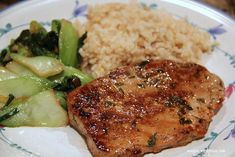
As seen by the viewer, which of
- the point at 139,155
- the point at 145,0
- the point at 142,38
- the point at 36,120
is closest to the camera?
the point at 139,155

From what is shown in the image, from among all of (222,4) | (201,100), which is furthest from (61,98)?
(222,4)

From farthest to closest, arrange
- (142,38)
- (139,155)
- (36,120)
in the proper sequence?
(142,38), (36,120), (139,155)

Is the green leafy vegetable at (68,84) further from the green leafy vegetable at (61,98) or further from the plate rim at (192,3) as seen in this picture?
the plate rim at (192,3)

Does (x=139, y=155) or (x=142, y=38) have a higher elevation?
(x=142, y=38)

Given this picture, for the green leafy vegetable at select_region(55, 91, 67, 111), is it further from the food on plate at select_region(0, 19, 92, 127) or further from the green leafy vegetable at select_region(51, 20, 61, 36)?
the green leafy vegetable at select_region(51, 20, 61, 36)

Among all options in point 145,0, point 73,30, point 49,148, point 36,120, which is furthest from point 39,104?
A: point 145,0

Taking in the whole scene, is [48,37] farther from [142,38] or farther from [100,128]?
[100,128]

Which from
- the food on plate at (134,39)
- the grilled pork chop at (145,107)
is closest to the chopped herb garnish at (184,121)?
the grilled pork chop at (145,107)

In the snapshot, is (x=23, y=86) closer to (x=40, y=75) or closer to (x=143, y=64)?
(x=40, y=75)
